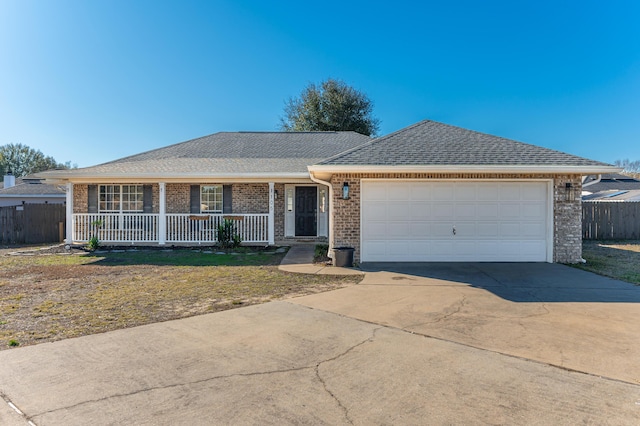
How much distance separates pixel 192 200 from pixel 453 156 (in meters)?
9.49

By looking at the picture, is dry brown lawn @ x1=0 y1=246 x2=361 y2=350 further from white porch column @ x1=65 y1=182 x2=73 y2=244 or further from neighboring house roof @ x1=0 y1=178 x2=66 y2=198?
neighboring house roof @ x1=0 y1=178 x2=66 y2=198

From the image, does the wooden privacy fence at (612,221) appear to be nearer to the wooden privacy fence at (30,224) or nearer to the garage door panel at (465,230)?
the garage door panel at (465,230)

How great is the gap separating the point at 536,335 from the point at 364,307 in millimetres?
2305

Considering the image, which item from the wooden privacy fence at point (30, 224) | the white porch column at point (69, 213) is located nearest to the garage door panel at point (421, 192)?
the white porch column at point (69, 213)

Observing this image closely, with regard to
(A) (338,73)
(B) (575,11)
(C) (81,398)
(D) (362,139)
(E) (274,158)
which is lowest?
(C) (81,398)

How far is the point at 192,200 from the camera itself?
1418cm

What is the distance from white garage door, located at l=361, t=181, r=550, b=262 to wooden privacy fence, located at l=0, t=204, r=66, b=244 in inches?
580

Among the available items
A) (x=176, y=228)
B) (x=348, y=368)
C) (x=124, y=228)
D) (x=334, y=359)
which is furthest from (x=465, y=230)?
A: (x=124, y=228)

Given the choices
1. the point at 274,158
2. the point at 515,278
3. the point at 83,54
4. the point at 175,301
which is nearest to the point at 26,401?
the point at 175,301

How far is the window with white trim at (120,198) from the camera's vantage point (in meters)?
14.4

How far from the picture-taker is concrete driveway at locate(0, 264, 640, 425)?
2.80 m

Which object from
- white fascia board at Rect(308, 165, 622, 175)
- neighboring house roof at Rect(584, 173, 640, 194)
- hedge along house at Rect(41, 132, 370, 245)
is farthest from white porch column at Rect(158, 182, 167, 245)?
neighboring house roof at Rect(584, 173, 640, 194)

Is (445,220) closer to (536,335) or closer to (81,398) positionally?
(536,335)

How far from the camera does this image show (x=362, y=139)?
1839 centimetres
